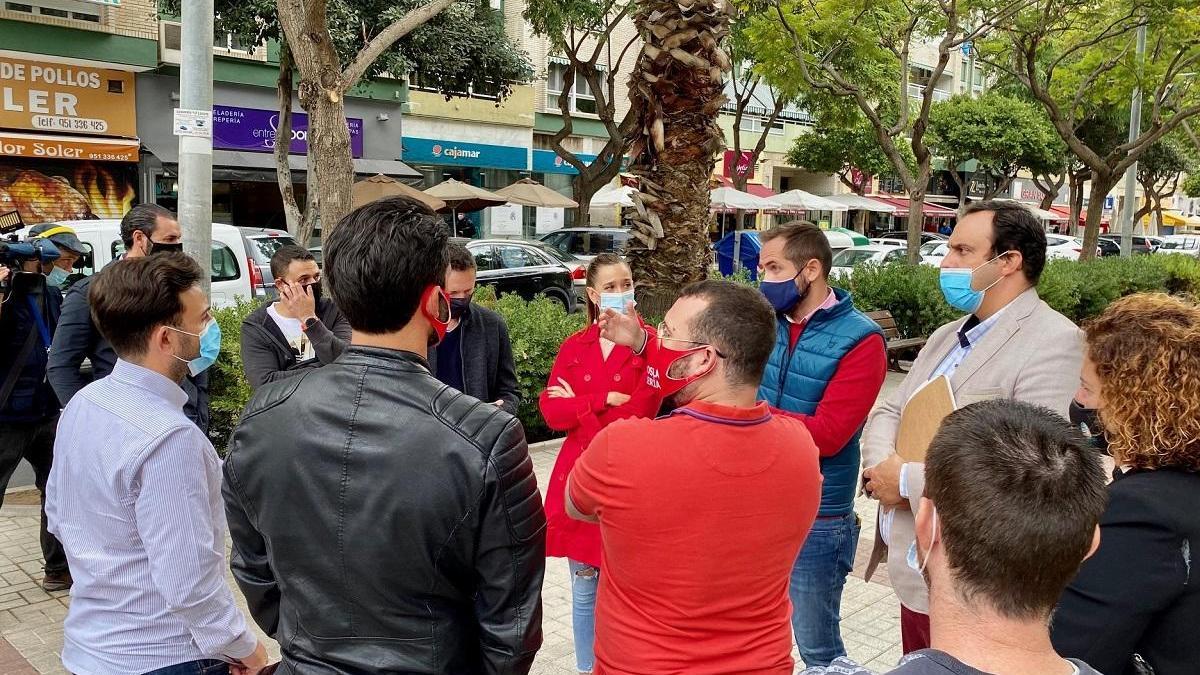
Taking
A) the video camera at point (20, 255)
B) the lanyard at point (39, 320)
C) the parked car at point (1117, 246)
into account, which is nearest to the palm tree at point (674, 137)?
the video camera at point (20, 255)

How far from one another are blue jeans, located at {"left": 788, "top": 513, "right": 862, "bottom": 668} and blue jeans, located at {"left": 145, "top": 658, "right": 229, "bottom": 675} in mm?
1908

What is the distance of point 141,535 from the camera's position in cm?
225

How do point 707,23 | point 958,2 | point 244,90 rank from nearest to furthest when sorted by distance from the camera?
point 707,23 → point 958,2 → point 244,90

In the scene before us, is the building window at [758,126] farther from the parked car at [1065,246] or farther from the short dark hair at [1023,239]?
the short dark hair at [1023,239]

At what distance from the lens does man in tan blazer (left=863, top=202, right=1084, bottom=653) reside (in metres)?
2.73

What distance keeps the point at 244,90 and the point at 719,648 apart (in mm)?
22847

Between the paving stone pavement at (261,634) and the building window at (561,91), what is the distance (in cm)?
2652

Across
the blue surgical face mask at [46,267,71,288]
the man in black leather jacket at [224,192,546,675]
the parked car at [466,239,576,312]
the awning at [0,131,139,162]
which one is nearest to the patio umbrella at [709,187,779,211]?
the parked car at [466,239,576,312]

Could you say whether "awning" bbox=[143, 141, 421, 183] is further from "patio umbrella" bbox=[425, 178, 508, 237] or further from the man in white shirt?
the man in white shirt

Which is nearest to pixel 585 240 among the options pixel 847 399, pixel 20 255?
pixel 20 255

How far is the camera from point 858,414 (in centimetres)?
333

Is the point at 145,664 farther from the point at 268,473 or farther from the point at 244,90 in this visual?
the point at 244,90

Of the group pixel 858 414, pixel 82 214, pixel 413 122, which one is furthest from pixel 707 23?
pixel 413 122

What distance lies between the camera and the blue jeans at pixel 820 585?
130 inches
